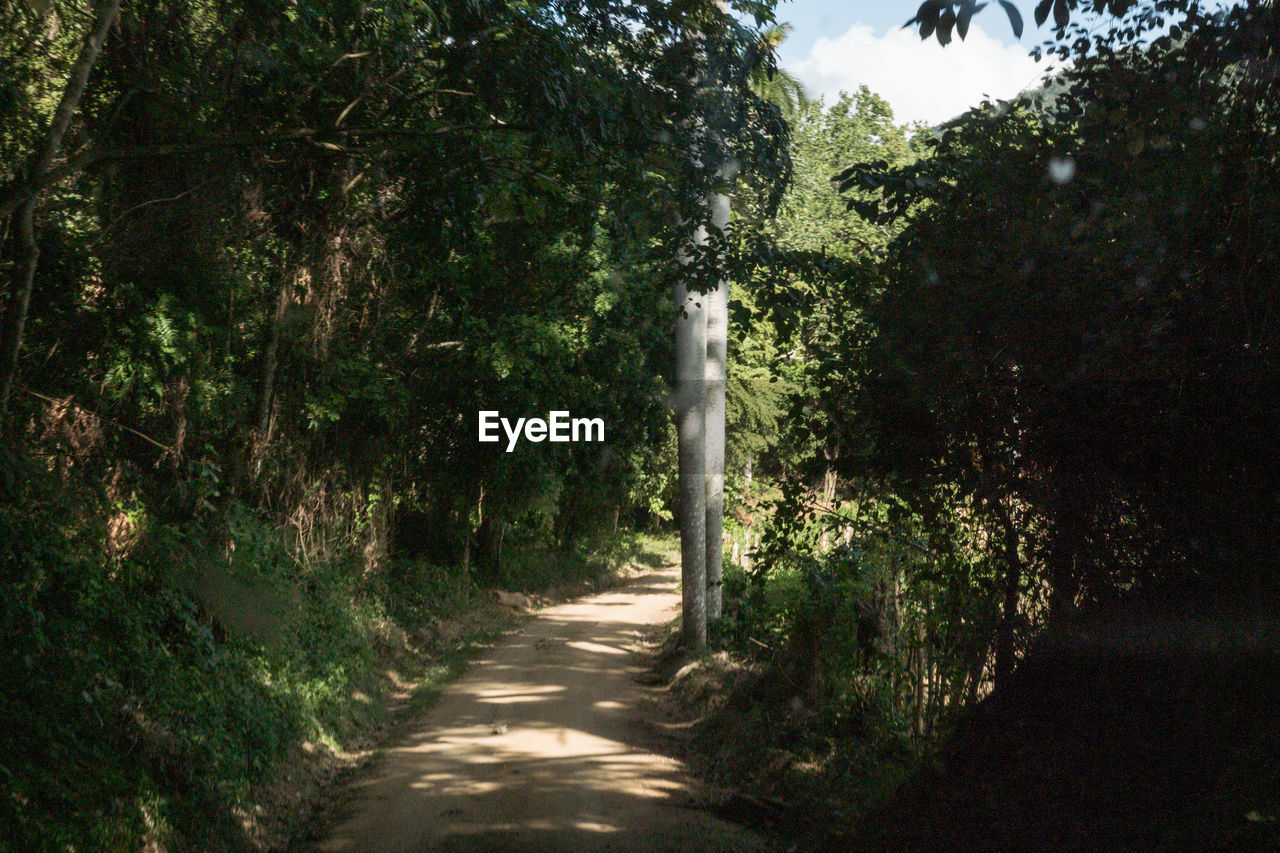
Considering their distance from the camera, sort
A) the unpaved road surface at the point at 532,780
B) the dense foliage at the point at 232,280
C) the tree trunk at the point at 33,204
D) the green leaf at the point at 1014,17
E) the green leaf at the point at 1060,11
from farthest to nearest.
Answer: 1. the unpaved road surface at the point at 532,780
2. the dense foliage at the point at 232,280
3. the tree trunk at the point at 33,204
4. the green leaf at the point at 1060,11
5. the green leaf at the point at 1014,17

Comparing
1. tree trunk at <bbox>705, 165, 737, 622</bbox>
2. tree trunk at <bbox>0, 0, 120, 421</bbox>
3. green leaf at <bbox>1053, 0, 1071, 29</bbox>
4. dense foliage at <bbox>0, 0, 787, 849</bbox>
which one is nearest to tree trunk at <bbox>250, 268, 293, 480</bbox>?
dense foliage at <bbox>0, 0, 787, 849</bbox>

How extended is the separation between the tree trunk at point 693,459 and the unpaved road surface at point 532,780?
61.8 inches

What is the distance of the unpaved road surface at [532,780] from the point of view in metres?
8.28

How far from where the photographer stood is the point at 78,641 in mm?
7793

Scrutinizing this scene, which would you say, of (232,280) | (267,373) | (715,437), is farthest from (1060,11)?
(715,437)

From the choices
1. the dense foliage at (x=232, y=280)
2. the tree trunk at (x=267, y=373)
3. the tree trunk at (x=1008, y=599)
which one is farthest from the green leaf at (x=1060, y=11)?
the tree trunk at (x=267, y=373)

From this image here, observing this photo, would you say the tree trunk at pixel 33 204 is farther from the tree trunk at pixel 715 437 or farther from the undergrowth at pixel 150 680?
the tree trunk at pixel 715 437

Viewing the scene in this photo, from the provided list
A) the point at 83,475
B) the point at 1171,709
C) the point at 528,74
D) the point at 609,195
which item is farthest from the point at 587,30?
the point at 1171,709

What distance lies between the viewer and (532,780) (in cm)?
1010

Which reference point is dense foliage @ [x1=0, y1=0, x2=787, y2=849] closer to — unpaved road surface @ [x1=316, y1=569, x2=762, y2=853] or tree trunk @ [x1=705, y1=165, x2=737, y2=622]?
unpaved road surface @ [x1=316, y1=569, x2=762, y2=853]

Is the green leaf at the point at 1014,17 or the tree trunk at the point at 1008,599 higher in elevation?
the green leaf at the point at 1014,17

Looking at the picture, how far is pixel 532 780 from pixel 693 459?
24.7 feet

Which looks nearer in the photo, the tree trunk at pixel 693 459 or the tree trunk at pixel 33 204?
the tree trunk at pixel 33 204

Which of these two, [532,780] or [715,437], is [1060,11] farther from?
[715,437]
